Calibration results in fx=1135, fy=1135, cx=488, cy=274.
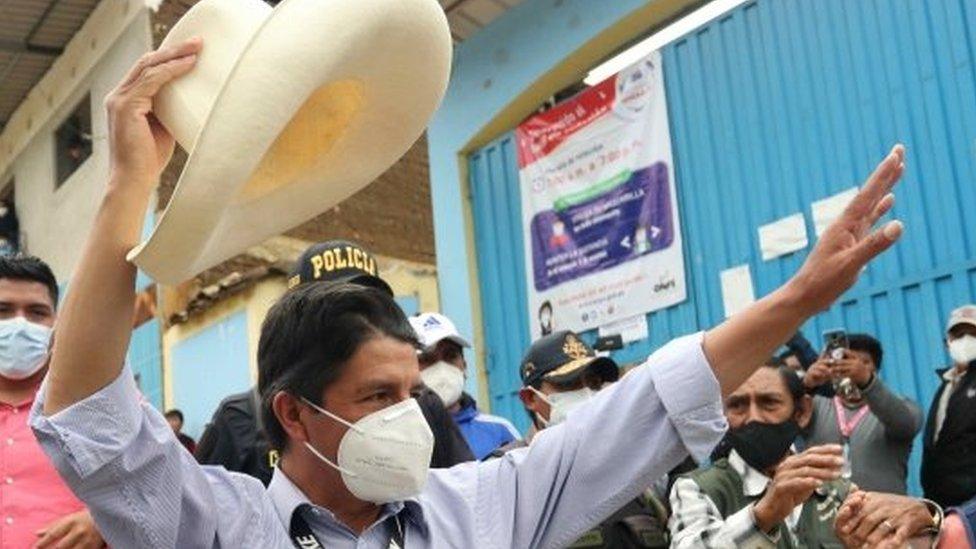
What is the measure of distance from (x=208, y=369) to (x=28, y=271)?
8865 mm

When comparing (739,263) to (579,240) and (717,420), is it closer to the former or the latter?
(579,240)

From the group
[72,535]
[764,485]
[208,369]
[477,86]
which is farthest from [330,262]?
[208,369]

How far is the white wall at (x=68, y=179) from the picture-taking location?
12.5 meters

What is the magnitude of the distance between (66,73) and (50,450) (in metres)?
13.1

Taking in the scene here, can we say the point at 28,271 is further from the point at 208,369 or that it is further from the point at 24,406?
the point at 208,369

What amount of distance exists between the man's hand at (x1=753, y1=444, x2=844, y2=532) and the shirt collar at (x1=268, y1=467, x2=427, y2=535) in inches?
45.9

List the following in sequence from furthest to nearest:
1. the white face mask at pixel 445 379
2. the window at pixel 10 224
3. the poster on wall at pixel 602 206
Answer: the window at pixel 10 224 → the poster on wall at pixel 602 206 → the white face mask at pixel 445 379

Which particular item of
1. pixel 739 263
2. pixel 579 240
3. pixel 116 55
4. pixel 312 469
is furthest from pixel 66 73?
pixel 312 469

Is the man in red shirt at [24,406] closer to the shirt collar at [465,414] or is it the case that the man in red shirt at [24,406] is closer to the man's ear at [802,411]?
the shirt collar at [465,414]

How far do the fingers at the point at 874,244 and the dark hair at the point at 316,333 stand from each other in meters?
0.73

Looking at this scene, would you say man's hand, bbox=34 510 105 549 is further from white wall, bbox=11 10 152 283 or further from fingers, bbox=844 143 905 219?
white wall, bbox=11 10 152 283

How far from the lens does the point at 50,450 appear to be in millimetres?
1527

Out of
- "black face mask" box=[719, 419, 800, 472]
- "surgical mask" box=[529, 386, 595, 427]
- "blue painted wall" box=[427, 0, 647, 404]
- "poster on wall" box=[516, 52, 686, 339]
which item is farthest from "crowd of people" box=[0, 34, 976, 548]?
"blue painted wall" box=[427, 0, 647, 404]

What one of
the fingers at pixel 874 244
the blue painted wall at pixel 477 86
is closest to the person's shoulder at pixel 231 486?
the fingers at pixel 874 244
